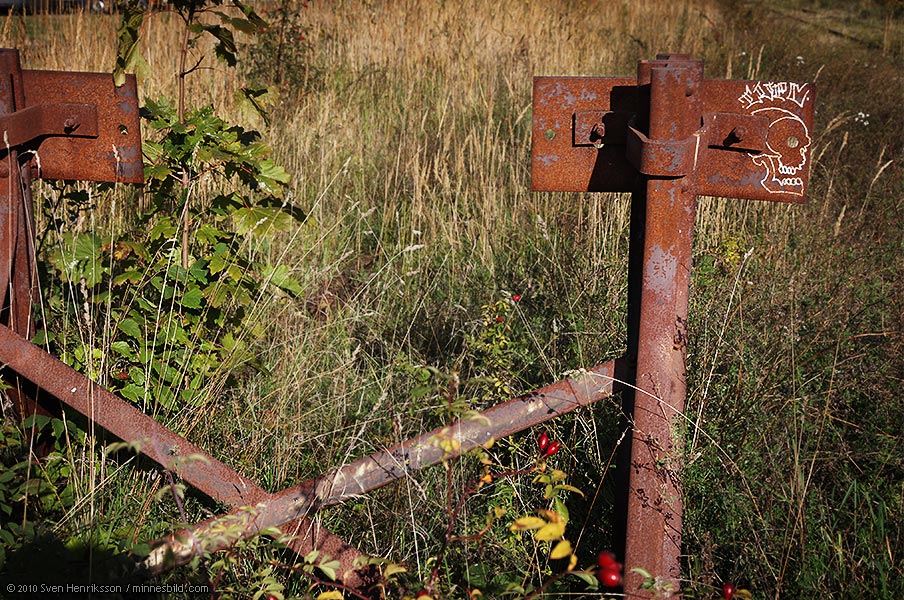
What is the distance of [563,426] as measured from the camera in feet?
8.56

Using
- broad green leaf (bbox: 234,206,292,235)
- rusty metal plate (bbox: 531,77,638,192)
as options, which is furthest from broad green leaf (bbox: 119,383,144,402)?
rusty metal plate (bbox: 531,77,638,192)

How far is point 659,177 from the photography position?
170 cm

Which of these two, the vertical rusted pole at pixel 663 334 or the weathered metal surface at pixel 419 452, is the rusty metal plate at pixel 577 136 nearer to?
the vertical rusted pole at pixel 663 334

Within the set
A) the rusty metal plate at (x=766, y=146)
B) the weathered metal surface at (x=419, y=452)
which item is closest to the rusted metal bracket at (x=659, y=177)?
the rusty metal plate at (x=766, y=146)

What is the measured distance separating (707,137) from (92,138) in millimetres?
1488

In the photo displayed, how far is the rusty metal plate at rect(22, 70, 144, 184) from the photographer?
204cm

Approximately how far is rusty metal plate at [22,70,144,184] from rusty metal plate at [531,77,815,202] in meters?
1.01

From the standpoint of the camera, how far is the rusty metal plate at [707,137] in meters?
1.78

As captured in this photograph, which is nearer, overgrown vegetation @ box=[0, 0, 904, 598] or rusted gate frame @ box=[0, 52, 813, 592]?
rusted gate frame @ box=[0, 52, 813, 592]

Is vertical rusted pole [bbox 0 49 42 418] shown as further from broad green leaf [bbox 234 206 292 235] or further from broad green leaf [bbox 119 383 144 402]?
broad green leaf [bbox 234 206 292 235]

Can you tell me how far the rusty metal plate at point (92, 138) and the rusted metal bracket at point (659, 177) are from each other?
39.8 inches

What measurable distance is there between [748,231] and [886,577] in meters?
2.21

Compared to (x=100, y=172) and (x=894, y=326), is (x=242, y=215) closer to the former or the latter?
(x=100, y=172)

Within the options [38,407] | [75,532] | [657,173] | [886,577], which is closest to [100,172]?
[38,407]
